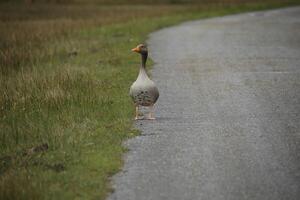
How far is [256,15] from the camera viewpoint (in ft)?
119

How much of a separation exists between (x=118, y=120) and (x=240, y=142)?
2.14 meters

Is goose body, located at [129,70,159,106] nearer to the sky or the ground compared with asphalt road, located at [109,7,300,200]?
nearer to the sky

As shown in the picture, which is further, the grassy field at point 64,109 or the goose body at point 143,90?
the goose body at point 143,90

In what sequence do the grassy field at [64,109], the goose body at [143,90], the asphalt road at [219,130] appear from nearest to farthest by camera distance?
the asphalt road at [219,130] → the grassy field at [64,109] → the goose body at [143,90]

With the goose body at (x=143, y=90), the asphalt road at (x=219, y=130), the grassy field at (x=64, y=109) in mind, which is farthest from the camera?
the goose body at (x=143, y=90)

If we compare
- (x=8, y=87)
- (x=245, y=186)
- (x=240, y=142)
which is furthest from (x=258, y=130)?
(x=8, y=87)

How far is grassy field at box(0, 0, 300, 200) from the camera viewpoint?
27.8 feet

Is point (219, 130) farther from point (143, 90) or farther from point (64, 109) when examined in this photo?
point (64, 109)

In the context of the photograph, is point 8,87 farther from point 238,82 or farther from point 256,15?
point 256,15

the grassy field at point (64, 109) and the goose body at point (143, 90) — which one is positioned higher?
the goose body at point (143, 90)

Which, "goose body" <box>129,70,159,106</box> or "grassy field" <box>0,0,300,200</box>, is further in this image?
"goose body" <box>129,70,159,106</box>

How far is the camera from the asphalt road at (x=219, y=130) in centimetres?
819

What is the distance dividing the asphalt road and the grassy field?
0.41 meters

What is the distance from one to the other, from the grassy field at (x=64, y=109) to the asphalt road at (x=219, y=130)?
1.35 feet
